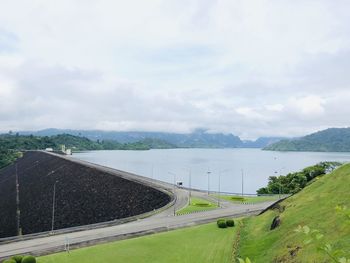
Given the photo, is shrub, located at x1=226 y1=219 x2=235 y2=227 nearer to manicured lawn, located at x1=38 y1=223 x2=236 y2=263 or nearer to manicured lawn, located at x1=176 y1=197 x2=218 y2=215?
manicured lawn, located at x1=38 y1=223 x2=236 y2=263

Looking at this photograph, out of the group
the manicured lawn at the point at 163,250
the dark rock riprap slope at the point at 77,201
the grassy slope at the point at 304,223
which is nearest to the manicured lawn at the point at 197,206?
the dark rock riprap slope at the point at 77,201

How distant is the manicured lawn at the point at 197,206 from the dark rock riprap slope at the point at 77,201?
6.76m

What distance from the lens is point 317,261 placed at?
25656 mm

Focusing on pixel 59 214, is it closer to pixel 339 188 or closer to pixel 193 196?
pixel 193 196

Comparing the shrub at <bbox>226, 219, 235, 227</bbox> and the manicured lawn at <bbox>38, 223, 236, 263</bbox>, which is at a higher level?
the shrub at <bbox>226, 219, 235, 227</bbox>

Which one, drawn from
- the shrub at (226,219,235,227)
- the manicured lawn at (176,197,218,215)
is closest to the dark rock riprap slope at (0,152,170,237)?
the manicured lawn at (176,197,218,215)

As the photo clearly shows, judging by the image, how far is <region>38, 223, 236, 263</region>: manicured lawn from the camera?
3597 centimetres

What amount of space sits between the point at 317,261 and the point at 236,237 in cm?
1789

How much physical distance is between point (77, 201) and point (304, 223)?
67617mm

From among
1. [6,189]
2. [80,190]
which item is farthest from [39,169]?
[80,190]

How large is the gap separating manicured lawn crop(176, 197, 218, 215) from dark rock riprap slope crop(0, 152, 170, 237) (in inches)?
266

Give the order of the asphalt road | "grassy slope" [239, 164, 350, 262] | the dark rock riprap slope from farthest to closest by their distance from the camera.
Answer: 1. the dark rock riprap slope
2. the asphalt road
3. "grassy slope" [239, 164, 350, 262]

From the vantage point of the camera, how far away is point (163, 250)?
38.8 meters

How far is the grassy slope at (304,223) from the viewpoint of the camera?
28.1m
